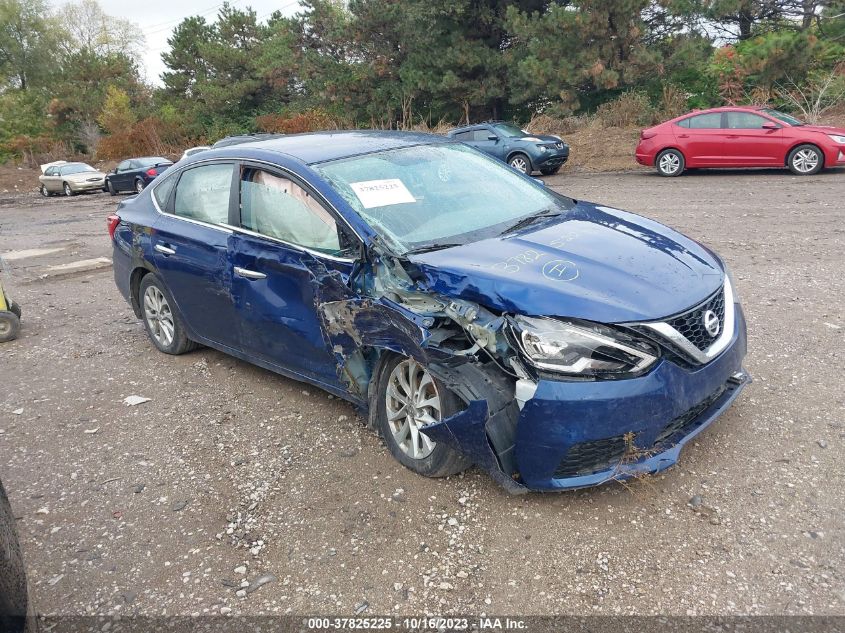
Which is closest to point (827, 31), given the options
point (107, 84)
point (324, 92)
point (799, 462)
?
point (324, 92)

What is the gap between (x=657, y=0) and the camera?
70.9ft

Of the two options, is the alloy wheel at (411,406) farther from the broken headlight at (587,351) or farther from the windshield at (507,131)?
the windshield at (507,131)

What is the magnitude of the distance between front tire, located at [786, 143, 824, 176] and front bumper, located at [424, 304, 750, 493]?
12.8 m

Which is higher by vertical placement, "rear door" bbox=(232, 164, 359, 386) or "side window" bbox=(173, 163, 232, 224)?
"side window" bbox=(173, 163, 232, 224)

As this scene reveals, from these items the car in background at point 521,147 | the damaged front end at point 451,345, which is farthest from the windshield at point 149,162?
the damaged front end at point 451,345

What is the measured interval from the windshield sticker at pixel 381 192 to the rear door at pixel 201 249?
106 cm

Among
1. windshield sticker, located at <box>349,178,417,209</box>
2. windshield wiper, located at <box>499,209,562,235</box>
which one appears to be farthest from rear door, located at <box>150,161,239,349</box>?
windshield wiper, located at <box>499,209,562,235</box>

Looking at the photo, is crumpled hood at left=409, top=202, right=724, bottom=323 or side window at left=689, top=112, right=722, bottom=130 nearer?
crumpled hood at left=409, top=202, right=724, bottom=323

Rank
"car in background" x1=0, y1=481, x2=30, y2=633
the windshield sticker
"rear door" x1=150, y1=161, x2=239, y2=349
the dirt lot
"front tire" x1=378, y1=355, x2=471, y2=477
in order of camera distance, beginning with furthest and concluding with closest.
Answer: "rear door" x1=150, y1=161, x2=239, y2=349 < the windshield sticker < "front tire" x1=378, y1=355, x2=471, y2=477 < the dirt lot < "car in background" x1=0, y1=481, x2=30, y2=633

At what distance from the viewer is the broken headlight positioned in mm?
2865

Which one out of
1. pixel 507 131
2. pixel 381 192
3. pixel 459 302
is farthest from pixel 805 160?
pixel 459 302

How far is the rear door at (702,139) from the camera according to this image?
14453 mm

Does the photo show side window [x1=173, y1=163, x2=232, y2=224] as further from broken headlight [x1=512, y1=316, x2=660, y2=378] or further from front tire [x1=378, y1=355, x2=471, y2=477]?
broken headlight [x1=512, y1=316, x2=660, y2=378]

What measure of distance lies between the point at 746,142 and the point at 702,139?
0.92m
